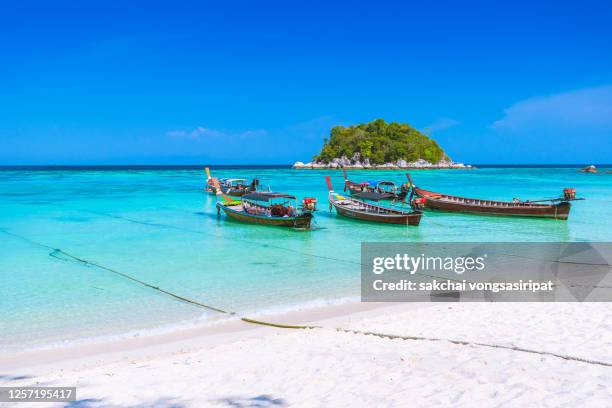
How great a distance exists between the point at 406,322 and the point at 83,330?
5.60m

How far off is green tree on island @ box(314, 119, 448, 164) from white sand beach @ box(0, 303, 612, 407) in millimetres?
117971

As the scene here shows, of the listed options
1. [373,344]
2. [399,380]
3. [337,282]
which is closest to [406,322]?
[373,344]

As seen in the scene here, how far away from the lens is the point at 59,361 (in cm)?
674

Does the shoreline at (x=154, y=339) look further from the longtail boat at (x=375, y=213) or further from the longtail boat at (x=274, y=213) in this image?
the longtail boat at (x=375, y=213)

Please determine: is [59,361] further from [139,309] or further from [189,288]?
[189,288]

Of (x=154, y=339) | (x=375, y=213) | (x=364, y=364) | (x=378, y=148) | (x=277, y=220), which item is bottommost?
(x=154, y=339)

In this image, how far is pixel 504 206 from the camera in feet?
85.0

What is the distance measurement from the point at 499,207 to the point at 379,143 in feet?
334

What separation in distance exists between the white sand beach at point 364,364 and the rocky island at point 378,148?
11797cm

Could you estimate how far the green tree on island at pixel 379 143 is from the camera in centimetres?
12525

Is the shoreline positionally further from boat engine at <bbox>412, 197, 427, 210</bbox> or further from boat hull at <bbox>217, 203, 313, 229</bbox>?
boat engine at <bbox>412, 197, 427, 210</bbox>

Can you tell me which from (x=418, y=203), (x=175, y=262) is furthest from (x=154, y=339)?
(x=418, y=203)

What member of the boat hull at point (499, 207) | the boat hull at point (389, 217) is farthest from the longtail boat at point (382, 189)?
the boat hull at point (389, 217)

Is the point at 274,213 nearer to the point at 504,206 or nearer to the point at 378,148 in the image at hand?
the point at 504,206
